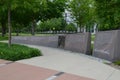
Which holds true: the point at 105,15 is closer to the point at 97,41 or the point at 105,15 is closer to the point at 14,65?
the point at 97,41

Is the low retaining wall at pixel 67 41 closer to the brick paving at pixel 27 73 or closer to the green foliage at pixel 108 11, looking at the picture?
the green foliage at pixel 108 11

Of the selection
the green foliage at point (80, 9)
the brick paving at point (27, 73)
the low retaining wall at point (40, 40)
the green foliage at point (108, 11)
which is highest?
the green foliage at point (80, 9)

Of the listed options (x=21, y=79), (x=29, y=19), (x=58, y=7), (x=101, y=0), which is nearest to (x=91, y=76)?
(x=21, y=79)

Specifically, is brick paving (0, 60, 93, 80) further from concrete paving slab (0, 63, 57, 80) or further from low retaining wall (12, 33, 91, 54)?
low retaining wall (12, 33, 91, 54)

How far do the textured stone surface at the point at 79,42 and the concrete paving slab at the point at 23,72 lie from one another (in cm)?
558

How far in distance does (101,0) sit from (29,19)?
15.2m

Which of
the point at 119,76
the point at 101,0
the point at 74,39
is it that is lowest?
the point at 119,76

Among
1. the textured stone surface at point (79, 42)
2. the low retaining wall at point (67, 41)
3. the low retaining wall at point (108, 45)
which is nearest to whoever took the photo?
the low retaining wall at point (108, 45)

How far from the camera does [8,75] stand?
747cm

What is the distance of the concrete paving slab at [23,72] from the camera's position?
720 centimetres

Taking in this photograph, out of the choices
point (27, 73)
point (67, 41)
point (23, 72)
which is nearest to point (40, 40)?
point (67, 41)

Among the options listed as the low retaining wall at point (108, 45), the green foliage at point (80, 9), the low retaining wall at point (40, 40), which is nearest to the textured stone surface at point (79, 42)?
the low retaining wall at point (108, 45)

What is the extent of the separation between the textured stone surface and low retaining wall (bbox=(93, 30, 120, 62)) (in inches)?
36.4

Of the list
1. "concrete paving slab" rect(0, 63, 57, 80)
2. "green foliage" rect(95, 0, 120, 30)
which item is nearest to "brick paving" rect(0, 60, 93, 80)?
"concrete paving slab" rect(0, 63, 57, 80)
